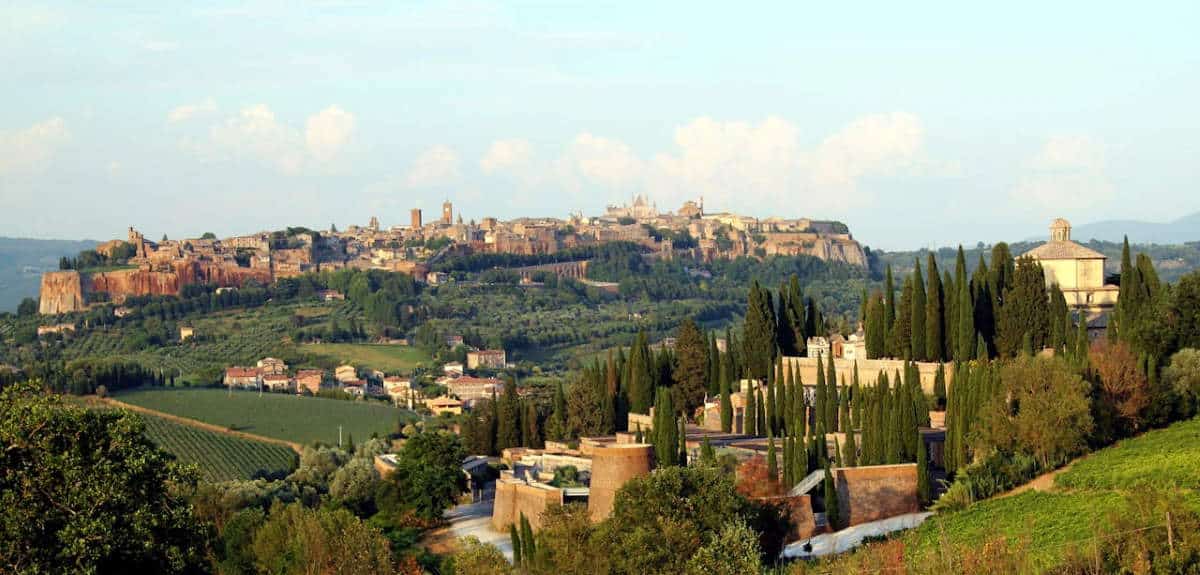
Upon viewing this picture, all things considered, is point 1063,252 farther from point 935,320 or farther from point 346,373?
point 346,373

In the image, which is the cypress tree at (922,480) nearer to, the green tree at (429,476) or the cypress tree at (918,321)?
the cypress tree at (918,321)

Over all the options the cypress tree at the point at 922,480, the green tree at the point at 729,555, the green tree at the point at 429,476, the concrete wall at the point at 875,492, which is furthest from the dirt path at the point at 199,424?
the green tree at the point at 729,555

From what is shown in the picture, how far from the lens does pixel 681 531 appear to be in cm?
2641

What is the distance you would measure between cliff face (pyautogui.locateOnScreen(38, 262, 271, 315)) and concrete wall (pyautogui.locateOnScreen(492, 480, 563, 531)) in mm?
102224

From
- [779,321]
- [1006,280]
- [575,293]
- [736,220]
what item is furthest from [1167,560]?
Answer: [736,220]

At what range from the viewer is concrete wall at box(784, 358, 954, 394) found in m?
39.7

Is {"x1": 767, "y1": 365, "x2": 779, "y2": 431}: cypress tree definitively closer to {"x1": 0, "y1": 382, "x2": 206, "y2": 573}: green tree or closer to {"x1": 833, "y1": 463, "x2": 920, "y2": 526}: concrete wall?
{"x1": 833, "y1": 463, "x2": 920, "y2": 526}: concrete wall

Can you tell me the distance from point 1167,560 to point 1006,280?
22.2m

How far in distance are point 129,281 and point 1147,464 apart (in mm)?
121454

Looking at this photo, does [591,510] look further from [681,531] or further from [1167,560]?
[1167,560]

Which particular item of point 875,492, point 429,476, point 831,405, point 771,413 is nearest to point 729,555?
point 875,492

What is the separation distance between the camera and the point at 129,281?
457 ft

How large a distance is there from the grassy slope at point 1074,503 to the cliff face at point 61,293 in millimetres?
114622

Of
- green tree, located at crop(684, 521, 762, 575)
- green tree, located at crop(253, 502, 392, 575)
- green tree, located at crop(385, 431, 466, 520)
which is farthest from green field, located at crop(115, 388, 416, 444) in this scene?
green tree, located at crop(684, 521, 762, 575)
